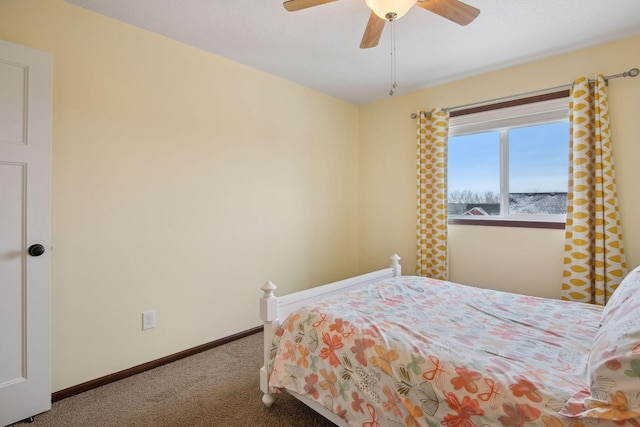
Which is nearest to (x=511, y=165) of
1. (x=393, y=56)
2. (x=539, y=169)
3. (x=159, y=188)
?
(x=539, y=169)

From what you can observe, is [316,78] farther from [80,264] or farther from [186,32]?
[80,264]

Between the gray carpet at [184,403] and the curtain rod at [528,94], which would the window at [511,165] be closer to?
the curtain rod at [528,94]

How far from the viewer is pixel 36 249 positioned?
1.73m

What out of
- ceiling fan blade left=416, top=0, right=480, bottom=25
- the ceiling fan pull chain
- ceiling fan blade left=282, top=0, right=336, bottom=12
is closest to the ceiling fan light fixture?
ceiling fan blade left=416, top=0, right=480, bottom=25

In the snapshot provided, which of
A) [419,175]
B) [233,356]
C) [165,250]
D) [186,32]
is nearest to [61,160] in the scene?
[165,250]

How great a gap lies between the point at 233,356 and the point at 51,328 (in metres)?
1.15

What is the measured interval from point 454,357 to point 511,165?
2213mm

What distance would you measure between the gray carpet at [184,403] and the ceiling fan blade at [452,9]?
84.4 inches

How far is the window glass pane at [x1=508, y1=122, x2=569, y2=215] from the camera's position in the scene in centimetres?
258

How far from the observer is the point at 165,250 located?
2334 mm

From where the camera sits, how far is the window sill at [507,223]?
254 cm

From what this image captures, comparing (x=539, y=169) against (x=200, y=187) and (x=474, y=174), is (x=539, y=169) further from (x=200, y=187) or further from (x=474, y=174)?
(x=200, y=187)

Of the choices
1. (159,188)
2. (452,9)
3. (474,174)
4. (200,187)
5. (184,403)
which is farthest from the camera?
(474,174)

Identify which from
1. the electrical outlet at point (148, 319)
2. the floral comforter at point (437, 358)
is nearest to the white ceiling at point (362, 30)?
the floral comforter at point (437, 358)
